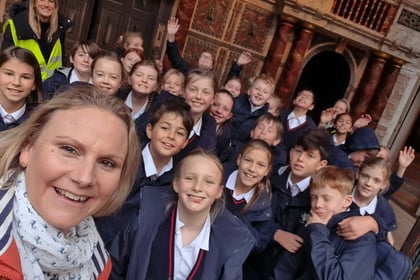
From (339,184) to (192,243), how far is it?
0.84m

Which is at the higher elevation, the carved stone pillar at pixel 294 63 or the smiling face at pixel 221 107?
the carved stone pillar at pixel 294 63

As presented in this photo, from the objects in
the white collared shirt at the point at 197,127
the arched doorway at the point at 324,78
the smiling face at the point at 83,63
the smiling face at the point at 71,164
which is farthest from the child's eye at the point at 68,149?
the arched doorway at the point at 324,78

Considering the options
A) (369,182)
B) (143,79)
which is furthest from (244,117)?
(369,182)

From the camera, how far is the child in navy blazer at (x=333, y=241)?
164cm

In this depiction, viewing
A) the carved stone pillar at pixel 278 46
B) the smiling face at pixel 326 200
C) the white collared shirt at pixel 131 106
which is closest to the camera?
the smiling face at pixel 326 200

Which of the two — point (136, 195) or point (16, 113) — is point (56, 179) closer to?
point (136, 195)

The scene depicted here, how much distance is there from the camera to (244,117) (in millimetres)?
3654

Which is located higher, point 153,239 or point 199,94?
point 199,94

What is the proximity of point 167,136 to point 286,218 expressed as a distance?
35.3 inches

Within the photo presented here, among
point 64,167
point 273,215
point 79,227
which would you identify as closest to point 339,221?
point 273,215

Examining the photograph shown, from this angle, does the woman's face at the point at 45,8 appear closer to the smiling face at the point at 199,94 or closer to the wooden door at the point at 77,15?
the smiling face at the point at 199,94

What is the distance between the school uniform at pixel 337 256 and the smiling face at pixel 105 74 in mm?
1712

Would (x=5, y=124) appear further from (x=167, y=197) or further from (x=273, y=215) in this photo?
(x=273, y=215)

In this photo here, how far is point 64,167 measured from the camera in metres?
0.87
